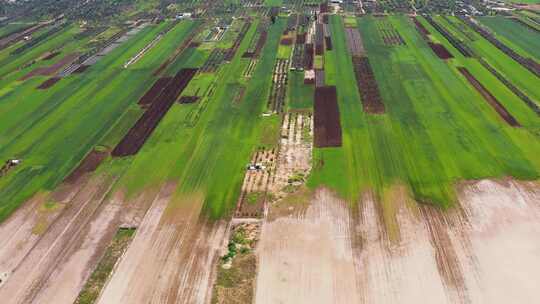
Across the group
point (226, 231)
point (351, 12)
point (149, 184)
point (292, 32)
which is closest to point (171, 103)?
point (149, 184)

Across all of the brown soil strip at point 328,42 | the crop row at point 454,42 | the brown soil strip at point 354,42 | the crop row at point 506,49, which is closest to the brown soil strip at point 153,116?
the brown soil strip at point 328,42

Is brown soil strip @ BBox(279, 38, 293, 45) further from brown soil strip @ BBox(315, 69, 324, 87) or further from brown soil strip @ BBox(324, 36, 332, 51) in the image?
brown soil strip @ BBox(315, 69, 324, 87)

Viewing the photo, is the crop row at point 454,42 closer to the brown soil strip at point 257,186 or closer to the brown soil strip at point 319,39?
the brown soil strip at point 319,39

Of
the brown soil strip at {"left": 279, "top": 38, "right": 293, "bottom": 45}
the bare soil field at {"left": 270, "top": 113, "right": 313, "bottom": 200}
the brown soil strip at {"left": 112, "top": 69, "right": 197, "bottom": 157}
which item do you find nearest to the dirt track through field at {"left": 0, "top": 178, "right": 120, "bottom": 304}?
the brown soil strip at {"left": 112, "top": 69, "right": 197, "bottom": 157}

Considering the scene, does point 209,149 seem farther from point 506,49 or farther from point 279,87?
point 506,49

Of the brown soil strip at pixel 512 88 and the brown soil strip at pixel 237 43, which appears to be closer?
the brown soil strip at pixel 512 88

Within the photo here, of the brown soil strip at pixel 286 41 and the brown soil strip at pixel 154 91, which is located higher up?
the brown soil strip at pixel 286 41

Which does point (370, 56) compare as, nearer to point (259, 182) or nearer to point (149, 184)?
point (259, 182)
